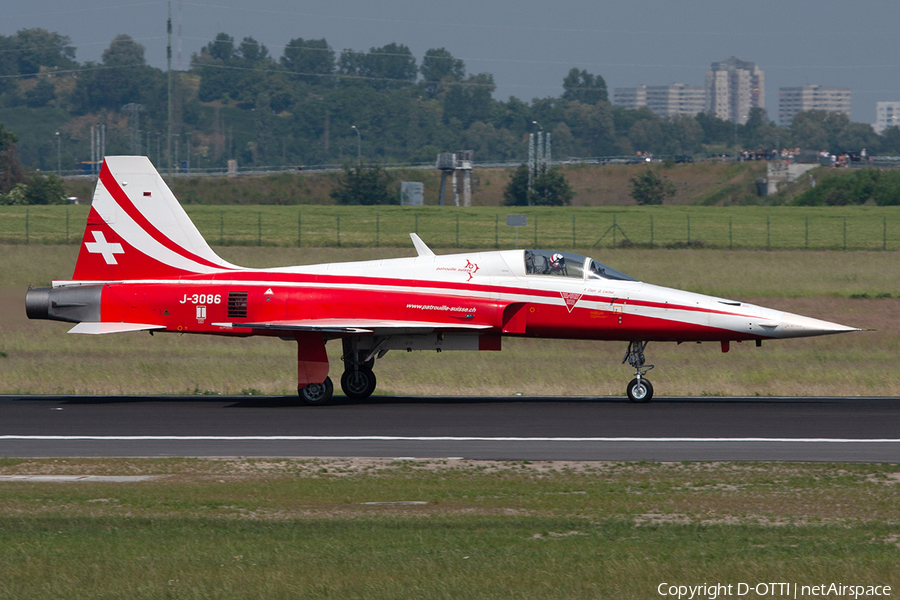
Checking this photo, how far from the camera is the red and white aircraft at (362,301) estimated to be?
19797 millimetres

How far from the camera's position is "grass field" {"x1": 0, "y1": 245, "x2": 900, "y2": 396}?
75.8 ft

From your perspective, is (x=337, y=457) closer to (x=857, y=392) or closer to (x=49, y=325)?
(x=857, y=392)

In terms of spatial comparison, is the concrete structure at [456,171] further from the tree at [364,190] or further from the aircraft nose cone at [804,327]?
the aircraft nose cone at [804,327]

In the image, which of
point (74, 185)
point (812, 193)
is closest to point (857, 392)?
point (812, 193)

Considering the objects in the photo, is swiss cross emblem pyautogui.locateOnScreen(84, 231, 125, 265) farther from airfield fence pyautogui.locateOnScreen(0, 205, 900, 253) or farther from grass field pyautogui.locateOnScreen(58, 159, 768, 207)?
grass field pyautogui.locateOnScreen(58, 159, 768, 207)

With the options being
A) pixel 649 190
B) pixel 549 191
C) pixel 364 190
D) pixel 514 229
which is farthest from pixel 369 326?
pixel 649 190

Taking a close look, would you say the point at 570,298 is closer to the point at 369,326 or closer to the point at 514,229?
the point at 369,326

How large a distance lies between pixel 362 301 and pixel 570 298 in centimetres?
393

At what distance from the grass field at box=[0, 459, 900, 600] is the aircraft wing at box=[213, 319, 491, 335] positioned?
235 inches

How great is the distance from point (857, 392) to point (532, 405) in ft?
23.4

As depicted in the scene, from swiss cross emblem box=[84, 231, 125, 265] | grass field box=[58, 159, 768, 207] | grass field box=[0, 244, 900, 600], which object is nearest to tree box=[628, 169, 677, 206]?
grass field box=[58, 159, 768, 207]

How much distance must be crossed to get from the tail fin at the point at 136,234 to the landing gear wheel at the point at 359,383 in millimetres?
3201

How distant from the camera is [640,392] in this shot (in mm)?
20094

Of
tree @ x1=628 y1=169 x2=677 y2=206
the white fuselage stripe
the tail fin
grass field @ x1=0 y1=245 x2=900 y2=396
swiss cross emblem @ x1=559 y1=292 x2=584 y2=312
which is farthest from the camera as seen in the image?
tree @ x1=628 y1=169 x2=677 y2=206
